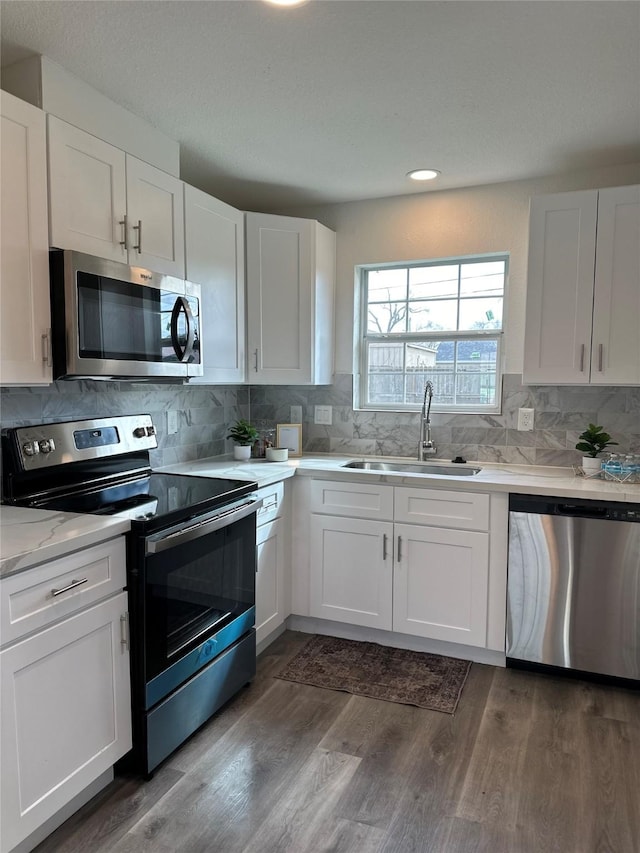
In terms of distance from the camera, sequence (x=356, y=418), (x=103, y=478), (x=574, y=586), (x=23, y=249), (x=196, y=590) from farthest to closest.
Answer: (x=356, y=418) → (x=574, y=586) → (x=103, y=478) → (x=196, y=590) → (x=23, y=249)

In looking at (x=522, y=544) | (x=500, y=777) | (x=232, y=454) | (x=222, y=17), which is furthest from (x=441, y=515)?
(x=222, y=17)

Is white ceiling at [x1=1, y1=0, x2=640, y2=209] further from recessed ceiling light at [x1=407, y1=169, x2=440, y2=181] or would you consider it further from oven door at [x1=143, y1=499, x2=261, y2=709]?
oven door at [x1=143, y1=499, x2=261, y2=709]

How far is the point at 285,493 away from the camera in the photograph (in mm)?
3014

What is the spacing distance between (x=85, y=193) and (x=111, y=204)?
0.43ft

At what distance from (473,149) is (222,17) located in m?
1.39

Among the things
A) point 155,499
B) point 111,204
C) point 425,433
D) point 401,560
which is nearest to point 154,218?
point 111,204

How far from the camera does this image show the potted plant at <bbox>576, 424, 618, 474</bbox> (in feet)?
9.16

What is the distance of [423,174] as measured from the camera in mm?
3014

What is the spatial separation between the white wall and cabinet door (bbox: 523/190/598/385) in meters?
0.34

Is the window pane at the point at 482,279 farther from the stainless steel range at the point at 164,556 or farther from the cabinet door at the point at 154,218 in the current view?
the stainless steel range at the point at 164,556

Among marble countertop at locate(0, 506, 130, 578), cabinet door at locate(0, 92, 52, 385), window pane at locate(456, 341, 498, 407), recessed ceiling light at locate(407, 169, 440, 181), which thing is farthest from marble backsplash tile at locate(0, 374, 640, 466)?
recessed ceiling light at locate(407, 169, 440, 181)

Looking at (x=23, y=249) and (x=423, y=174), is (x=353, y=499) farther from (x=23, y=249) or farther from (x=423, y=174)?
(x=23, y=249)

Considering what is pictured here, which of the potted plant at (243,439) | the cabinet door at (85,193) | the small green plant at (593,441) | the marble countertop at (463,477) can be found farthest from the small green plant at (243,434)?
the small green plant at (593,441)

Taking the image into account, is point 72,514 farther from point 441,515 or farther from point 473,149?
point 473,149
